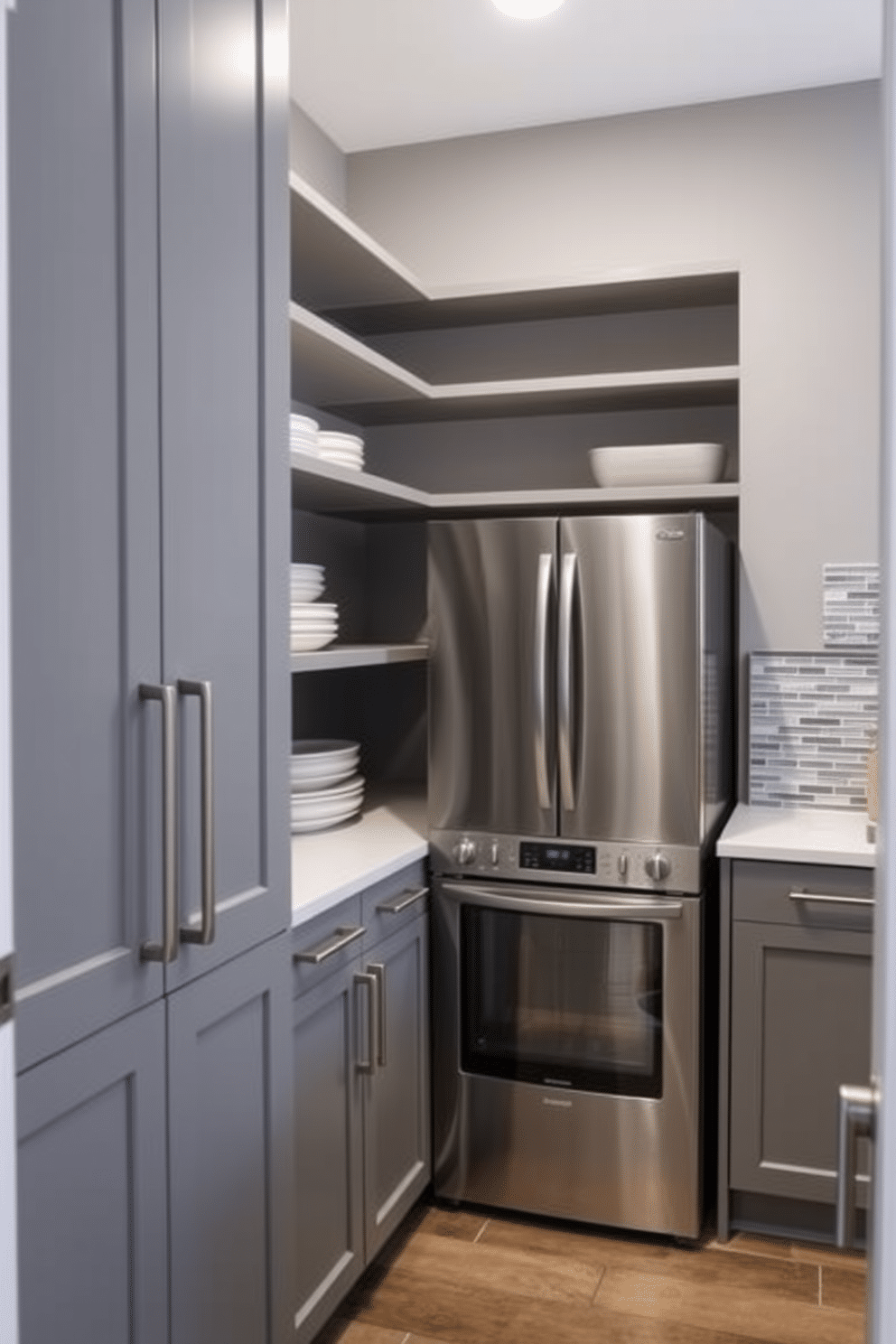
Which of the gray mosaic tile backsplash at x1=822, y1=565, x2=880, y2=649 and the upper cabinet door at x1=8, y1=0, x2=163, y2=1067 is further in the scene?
the gray mosaic tile backsplash at x1=822, y1=565, x2=880, y2=649

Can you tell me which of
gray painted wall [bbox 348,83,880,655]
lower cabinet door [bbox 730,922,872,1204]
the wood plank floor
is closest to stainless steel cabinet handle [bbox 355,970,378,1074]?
the wood plank floor

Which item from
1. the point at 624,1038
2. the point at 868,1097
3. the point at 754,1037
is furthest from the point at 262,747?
the point at 754,1037

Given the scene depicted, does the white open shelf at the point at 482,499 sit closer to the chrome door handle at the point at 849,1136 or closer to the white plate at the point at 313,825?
the white plate at the point at 313,825

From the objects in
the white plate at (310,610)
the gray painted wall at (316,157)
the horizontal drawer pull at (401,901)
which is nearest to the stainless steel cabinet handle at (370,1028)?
the horizontal drawer pull at (401,901)

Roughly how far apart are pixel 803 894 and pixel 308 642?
1.19 m

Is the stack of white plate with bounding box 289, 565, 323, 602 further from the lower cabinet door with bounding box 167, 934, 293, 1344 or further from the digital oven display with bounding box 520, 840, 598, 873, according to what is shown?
the lower cabinet door with bounding box 167, 934, 293, 1344

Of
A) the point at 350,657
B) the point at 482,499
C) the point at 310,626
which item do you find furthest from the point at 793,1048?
the point at 482,499

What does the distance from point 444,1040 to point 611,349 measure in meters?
1.88

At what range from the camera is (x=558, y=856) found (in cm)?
256

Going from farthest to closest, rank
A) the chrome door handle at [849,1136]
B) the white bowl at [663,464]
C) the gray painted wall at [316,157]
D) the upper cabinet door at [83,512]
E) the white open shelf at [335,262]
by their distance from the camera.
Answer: the gray painted wall at [316,157] → the white bowl at [663,464] → the white open shelf at [335,262] → the upper cabinet door at [83,512] → the chrome door handle at [849,1136]

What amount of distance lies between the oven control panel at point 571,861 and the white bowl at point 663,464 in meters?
0.95

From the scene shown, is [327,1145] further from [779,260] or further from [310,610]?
[779,260]

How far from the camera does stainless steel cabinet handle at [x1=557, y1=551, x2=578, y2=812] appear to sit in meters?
2.49

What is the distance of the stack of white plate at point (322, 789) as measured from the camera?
2.62 metres
